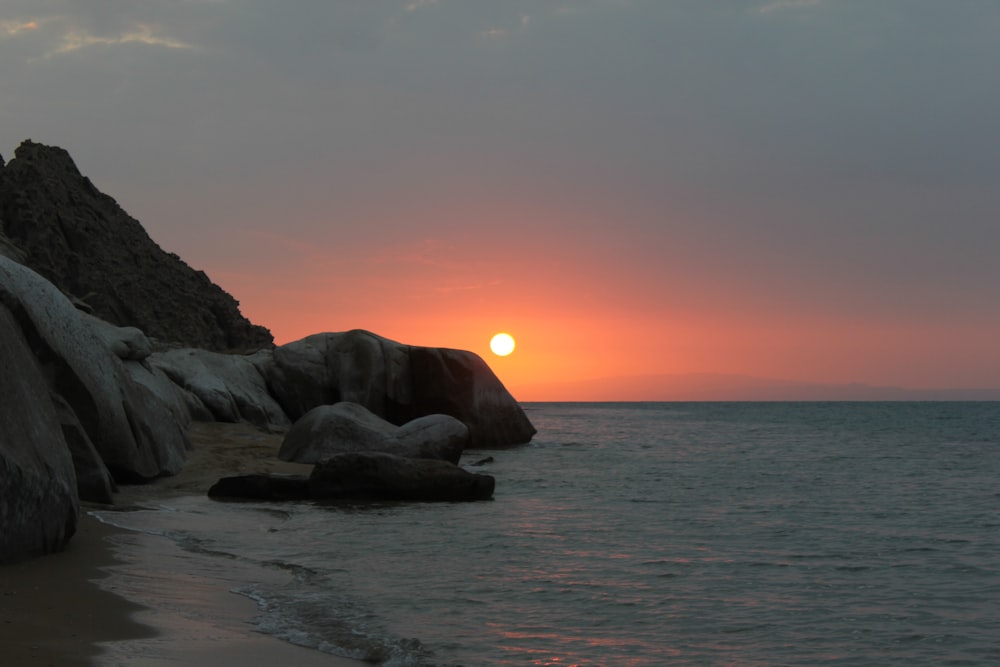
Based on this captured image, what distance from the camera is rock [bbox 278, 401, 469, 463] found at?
23.6 meters

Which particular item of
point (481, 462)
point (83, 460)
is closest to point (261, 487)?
point (83, 460)

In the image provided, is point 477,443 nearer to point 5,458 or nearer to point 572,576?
point 572,576

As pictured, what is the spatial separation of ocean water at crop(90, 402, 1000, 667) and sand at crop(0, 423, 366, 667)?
1.42 ft

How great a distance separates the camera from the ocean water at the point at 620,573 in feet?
27.2

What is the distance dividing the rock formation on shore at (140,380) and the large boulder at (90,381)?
0.11ft

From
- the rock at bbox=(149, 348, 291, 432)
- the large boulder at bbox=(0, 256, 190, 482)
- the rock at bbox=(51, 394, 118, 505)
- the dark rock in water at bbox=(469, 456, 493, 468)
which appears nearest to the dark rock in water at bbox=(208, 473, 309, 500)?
the large boulder at bbox=(0, 256, 190, 482)

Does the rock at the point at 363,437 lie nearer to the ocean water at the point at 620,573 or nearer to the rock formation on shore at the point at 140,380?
the rock formation on shore at the point at 140,380

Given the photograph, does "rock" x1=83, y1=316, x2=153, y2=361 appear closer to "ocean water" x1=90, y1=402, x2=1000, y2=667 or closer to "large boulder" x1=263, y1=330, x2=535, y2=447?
"ocean water" x1=90, y1=402, x2=1000, y2=667

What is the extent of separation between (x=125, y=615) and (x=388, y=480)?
36.2 feet

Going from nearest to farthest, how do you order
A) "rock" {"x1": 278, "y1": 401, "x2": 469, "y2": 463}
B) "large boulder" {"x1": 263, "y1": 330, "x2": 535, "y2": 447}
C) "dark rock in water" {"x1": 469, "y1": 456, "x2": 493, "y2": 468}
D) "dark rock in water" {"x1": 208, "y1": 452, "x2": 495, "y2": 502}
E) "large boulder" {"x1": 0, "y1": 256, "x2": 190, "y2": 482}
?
"large boulder" {"x1": 0, "y1": 256, "x2": 190, "y2": 482}, "dark rock in water" {"x1": 208, "y1": 452, "x2": 495, "y2": 502}, "rock" {"x1": 278, "y1": 401, "x2": 469, "y2": 463}, "dark rock in water" {"x1": 469, "y1": 456, "x2": 493, "y2": 468}, "large boulder" {"x1": 263, "y1": 330, "x2": 535, "y2": 447}

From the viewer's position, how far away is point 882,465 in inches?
1264

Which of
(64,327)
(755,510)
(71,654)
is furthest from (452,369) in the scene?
(71,654)

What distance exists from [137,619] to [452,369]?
101ft

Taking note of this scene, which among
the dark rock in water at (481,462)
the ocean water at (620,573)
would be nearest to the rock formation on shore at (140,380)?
the ocean water at (620,573)
